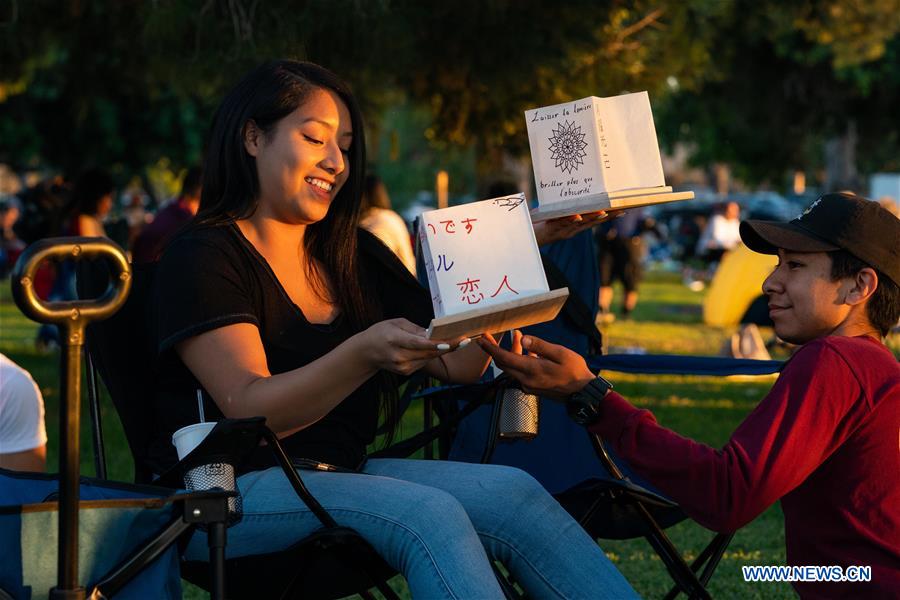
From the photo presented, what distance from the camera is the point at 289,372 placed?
2.57 metres

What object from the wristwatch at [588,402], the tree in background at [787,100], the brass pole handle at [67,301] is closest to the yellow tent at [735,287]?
the tree in background at [787,100]

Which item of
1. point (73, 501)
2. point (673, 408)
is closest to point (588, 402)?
point (73, 501)

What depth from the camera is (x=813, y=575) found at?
2.32 m

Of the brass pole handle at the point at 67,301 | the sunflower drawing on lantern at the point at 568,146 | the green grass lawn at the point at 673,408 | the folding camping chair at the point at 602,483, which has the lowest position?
the green grass lawn at the point at 673,408

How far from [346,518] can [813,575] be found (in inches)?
33.8

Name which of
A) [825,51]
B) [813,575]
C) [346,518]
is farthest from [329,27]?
[825,51]

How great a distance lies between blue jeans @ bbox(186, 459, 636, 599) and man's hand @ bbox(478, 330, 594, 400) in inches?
10.0

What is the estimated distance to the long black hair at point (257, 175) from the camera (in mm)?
2836

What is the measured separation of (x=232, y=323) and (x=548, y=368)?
636 millimetres

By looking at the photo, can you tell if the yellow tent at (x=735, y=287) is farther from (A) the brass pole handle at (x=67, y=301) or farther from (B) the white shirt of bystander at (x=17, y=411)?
(A) the brass pole handle at (x=67, y=301)

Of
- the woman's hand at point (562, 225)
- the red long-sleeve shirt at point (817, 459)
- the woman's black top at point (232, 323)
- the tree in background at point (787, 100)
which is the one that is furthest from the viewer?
the tree in background at point (787, 100)

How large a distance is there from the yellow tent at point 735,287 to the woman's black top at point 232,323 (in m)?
8.42

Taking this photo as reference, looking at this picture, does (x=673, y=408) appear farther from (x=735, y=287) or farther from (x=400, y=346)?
(x=400, y=346)

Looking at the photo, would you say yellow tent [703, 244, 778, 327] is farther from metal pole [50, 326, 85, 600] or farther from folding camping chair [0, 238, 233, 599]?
metal pole [50, 326, 85, 600]
